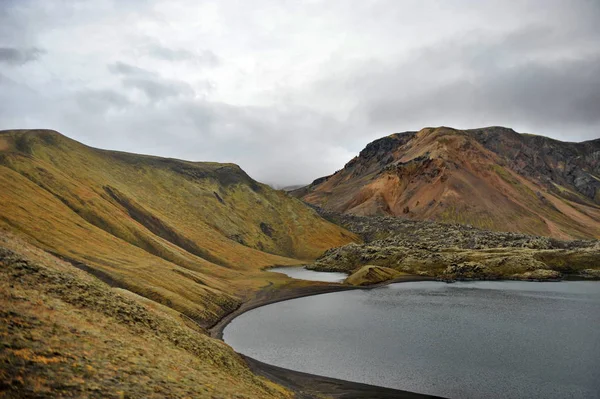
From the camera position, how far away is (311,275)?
158125 mm

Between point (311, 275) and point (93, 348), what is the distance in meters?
131

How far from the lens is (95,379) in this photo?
26.1m

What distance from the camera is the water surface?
147250 mm

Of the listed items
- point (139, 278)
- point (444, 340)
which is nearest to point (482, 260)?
point (444, 340)

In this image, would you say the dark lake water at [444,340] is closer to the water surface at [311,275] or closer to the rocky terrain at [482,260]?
the rocky terrain at [482,260]

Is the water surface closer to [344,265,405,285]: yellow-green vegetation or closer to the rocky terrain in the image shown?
the rocky terrain

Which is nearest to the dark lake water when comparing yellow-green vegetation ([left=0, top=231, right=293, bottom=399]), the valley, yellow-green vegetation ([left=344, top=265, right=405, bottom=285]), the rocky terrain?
the valley

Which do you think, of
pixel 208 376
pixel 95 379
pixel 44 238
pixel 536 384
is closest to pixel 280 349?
pixel 208 376

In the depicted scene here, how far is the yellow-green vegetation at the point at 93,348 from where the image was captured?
80.6 feet

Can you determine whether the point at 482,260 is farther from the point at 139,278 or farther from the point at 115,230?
the point at 115,230

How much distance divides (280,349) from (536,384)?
1419 inches

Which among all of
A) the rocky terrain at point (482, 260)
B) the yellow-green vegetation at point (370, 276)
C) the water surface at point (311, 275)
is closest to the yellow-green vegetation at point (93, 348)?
the yellow-green vegetation at point (370, 276)

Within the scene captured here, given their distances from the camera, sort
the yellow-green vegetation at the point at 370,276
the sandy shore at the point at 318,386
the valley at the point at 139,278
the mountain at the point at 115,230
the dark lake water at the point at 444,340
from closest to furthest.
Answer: the valley at the point at 139,278
the sandy shore at the point at 318,386
the dark lake water at the point at 444,340
the mountain at the point at 115,230
the yellow-green vegetation at the point at 370,276

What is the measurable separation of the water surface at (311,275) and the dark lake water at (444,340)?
129 ft
